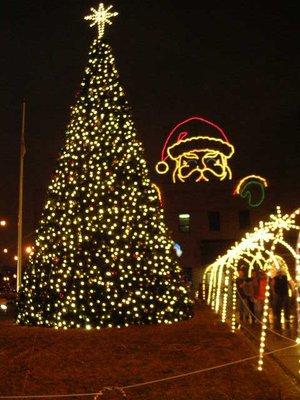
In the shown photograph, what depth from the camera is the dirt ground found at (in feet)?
26.4

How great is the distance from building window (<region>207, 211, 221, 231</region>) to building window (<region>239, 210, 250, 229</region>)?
1.71 m

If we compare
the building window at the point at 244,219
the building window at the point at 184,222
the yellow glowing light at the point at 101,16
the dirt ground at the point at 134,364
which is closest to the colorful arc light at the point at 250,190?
the building window at the point at 244,219

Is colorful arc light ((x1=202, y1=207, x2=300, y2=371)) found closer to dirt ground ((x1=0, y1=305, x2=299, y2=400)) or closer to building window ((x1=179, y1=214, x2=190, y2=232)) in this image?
dirt ground ((x1=0, y1=305, x2=299, y2=400))

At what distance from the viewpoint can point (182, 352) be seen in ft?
36.8

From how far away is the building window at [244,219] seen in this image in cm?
4515

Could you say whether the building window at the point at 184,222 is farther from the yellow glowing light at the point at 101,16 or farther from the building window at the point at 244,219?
the yellow glowing light at the point at 101,16

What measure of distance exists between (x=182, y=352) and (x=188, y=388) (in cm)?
313

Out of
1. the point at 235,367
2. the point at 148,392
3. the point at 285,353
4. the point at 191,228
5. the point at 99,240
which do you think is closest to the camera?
the point at 148,392

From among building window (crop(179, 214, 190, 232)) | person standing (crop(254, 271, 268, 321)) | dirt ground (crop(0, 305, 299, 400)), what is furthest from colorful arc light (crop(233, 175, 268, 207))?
dirt ground (crop(0, 305, 299, 400))

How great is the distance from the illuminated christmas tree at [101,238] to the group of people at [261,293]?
86.5 inches

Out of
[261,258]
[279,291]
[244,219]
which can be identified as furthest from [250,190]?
[279,291]

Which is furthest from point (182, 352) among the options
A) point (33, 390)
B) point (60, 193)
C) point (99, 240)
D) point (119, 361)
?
point (60, 193)

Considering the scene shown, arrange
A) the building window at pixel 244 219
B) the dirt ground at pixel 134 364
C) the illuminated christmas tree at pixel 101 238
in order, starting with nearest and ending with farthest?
1. the dirt ground at pixel 134 364
2. the illuminated christmas tree at pixel 101 238
3. the building window at pixel 244 219

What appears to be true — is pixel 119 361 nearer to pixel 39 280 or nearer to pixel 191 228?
pixel 39 280
